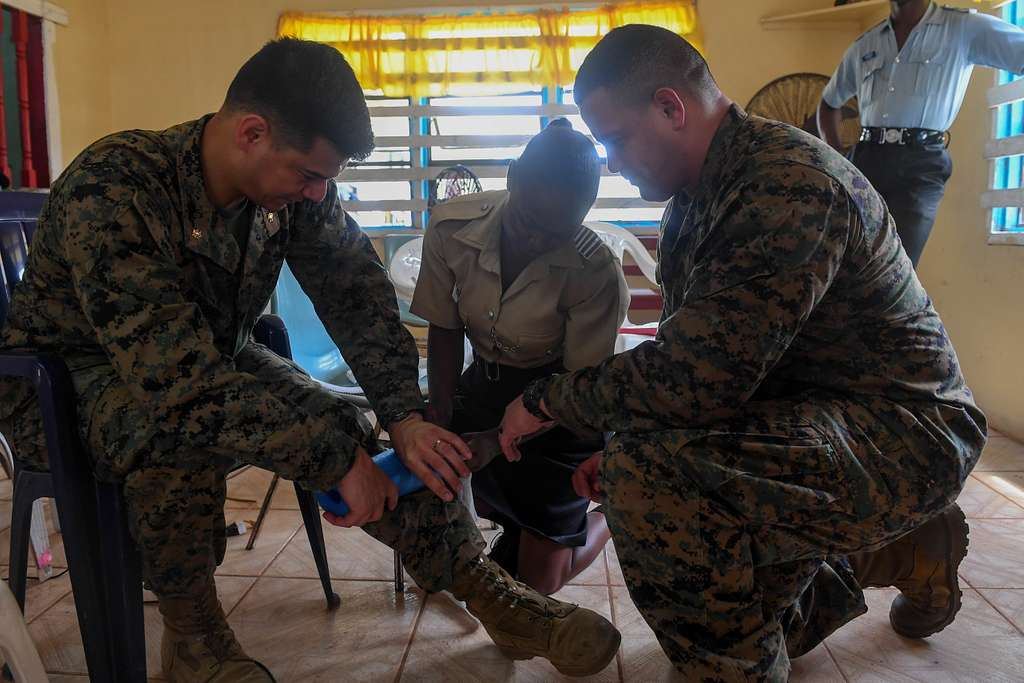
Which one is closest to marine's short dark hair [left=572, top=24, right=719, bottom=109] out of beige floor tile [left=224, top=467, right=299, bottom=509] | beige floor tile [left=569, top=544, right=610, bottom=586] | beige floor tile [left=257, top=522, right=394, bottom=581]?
beige floor tile [left=569, top=544, right=610, bottom=586]

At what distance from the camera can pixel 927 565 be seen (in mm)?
1553

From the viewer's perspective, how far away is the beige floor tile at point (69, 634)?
1.54m

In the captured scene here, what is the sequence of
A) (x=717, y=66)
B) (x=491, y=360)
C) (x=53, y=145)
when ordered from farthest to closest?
(x=717, y=66) < (x=53, y=145) < (x=491, y=360)

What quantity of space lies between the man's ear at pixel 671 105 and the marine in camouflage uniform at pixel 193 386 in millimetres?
544

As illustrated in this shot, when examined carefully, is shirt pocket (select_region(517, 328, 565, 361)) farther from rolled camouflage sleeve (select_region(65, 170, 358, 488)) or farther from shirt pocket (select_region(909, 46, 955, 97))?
shirt pocket (select_region(909, 46, 955, 97))

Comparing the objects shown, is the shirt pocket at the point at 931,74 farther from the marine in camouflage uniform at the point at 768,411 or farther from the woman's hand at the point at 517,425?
the woman's hand at the point at 517,425

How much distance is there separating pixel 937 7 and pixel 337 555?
10.2 ft

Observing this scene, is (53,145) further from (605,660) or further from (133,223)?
(605,660)

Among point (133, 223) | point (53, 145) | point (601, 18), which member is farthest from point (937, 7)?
point (53, 145)

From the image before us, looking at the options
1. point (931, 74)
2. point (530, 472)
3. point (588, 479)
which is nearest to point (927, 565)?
point (588, 479)

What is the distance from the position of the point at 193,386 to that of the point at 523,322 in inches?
29.6

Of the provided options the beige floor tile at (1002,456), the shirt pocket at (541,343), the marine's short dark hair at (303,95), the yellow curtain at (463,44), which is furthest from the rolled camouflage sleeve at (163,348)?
the yellow curtain at (463,44)

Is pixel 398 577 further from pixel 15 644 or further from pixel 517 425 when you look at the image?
pixel 15 644

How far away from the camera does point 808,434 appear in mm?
1163
